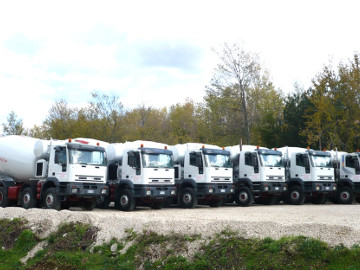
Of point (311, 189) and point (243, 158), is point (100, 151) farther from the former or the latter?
point (311, 189)

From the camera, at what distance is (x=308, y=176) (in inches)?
953

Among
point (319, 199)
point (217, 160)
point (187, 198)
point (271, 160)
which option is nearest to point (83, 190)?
point (187, 198)

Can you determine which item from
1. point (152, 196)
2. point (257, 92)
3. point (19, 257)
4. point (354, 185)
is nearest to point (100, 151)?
point (152, 196)

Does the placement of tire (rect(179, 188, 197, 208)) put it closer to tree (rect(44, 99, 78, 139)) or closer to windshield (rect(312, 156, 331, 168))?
windshield (rect(312, 156, 331, 168))

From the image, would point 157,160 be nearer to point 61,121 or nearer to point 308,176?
point 308,176

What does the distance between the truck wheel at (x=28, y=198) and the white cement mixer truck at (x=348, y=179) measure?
16.7 meters

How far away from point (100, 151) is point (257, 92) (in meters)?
26.4

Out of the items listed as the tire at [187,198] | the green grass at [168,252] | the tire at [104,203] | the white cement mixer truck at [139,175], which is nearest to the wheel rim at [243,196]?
the tire at [187,198]

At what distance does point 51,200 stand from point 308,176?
13890mm

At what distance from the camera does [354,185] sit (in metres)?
24.7

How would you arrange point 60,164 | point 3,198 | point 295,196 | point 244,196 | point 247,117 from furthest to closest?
point 247,117, point 295,196, point 244,196, point 3,198, point 60,164

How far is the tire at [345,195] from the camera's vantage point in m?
24.9

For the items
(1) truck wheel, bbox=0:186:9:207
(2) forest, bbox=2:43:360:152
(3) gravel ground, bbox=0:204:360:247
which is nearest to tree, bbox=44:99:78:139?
(2) forest, bbox=2:43:360:152

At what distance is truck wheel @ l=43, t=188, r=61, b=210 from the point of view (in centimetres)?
1786
